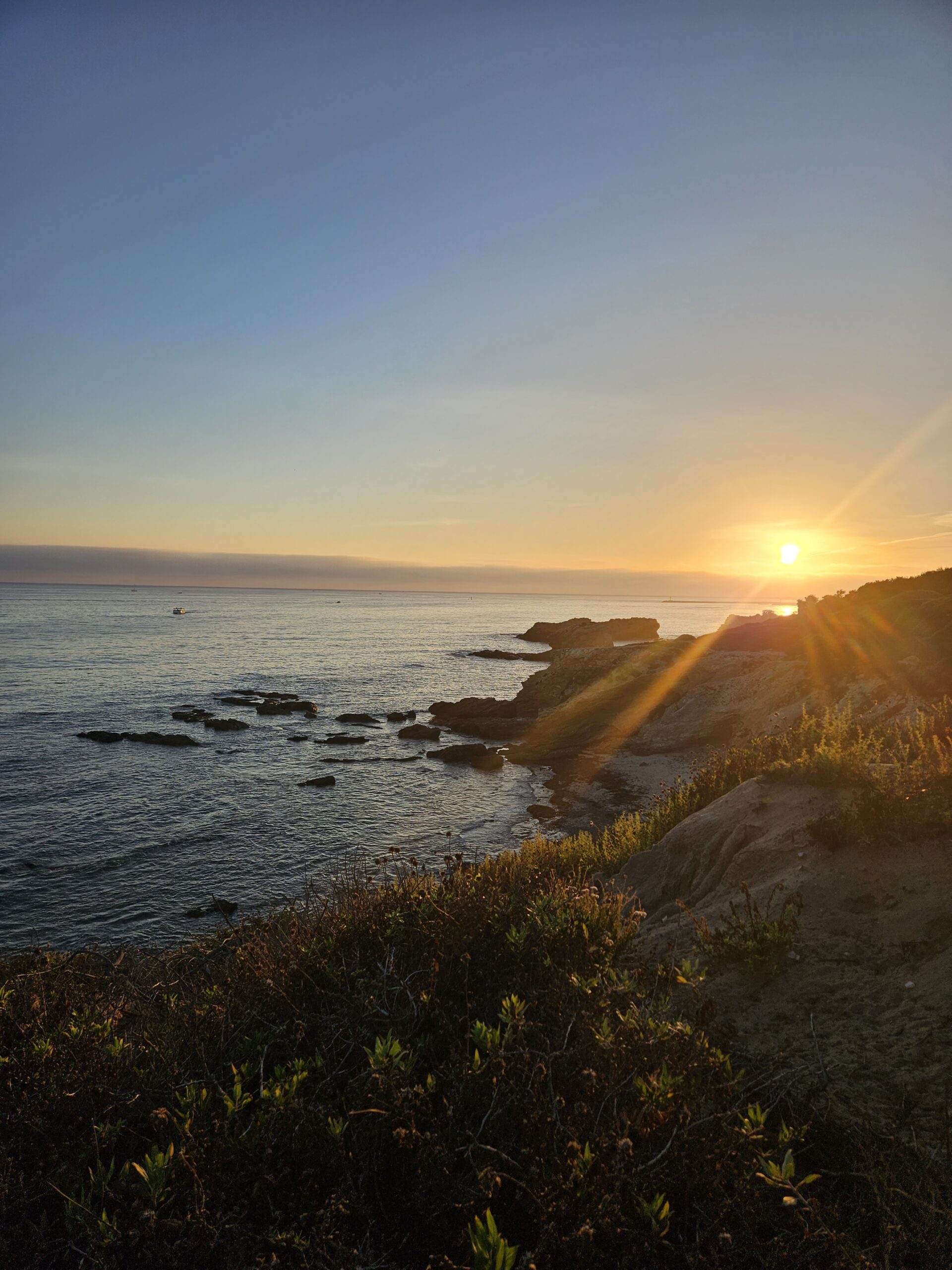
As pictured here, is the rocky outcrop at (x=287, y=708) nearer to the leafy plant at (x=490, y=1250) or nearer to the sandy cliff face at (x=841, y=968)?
the sandy cliff face at (x=841, y=968)

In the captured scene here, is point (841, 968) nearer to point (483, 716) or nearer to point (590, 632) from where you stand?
point (483, 716)

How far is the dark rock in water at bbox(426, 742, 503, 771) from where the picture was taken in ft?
98.8

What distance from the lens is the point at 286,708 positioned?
42.9 m

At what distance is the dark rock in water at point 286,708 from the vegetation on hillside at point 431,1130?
37.8m

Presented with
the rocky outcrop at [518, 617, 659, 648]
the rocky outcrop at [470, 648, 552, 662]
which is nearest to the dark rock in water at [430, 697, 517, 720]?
the rocky outcrop at [470, 648, 552, 662]

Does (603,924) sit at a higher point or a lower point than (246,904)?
higher

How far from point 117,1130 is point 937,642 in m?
20.1

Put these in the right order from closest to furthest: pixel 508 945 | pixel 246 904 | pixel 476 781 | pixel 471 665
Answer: pixel 508 945, pixel 246 904, pixel 476 781, pixel 471 665

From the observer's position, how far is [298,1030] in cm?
448

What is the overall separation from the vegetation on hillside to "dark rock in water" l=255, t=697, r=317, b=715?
37809 mm

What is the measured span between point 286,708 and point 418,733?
1172 cm

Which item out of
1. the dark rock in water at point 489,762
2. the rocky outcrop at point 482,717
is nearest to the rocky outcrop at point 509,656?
the rocky outcrop at point 482,717

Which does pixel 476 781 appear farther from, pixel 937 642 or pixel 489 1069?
pixel 489 1069

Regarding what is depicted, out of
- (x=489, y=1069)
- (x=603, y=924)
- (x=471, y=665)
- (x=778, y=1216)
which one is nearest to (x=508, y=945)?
(x=603, y=924)
